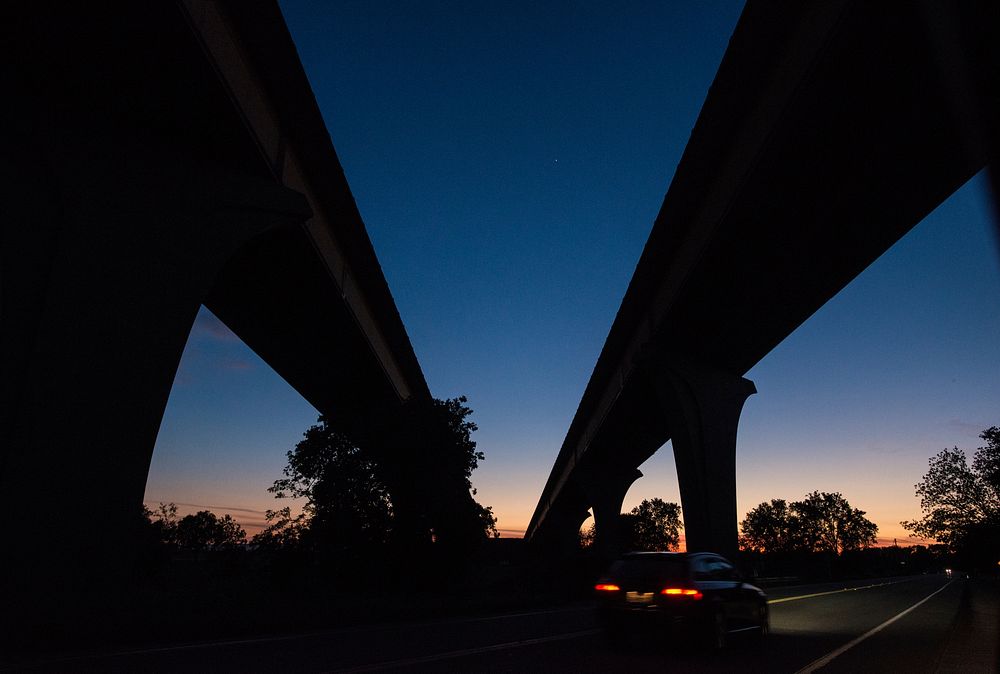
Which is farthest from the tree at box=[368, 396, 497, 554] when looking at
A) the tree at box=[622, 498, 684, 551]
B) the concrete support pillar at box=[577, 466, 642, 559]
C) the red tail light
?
the tree at box=[622, 498, 684, 551]

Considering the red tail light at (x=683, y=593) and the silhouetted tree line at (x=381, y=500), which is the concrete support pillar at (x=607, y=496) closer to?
the silhouetted tree line at (x=381, y=500)

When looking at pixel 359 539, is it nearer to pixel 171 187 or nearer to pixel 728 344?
pixel 171 187

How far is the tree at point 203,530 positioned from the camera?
143 meters

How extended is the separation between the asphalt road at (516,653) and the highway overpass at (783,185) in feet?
21.0

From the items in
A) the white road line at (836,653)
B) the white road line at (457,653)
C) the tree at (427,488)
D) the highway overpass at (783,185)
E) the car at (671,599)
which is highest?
the highway overpass at (783,185)

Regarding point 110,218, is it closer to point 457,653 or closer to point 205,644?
point 205,644

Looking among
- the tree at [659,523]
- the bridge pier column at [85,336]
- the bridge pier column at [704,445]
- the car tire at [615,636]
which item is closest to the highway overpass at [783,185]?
the bridge pier column at [704,445]

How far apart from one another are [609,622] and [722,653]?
5.06 ft

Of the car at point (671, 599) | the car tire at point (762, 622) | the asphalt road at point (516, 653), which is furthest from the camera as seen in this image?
the car tire at point (762, 622)

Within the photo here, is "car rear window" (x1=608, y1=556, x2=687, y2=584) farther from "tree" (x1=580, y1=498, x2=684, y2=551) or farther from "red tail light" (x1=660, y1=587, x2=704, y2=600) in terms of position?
"tree" (x1=580, y1=498, x2=684, y2=551)

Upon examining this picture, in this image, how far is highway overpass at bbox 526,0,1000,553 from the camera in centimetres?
951

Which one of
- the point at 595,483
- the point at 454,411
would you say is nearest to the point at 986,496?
the point at 595,483

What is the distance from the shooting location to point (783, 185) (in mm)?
13984

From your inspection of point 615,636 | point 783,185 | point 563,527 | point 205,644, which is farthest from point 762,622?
point 563,527
